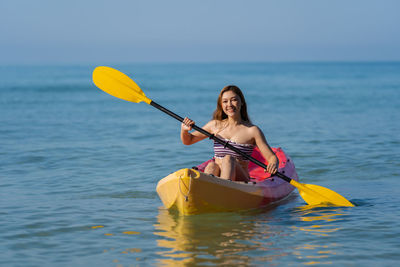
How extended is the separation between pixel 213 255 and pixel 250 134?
1780 millimetres

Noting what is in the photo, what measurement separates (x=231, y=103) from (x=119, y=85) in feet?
5.33

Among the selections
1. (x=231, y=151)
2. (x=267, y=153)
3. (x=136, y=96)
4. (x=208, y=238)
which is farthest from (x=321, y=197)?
(x=136, y=96)

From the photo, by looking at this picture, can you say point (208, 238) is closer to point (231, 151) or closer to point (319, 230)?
point (319, 230)

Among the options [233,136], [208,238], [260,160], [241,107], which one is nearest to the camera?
[208,238]

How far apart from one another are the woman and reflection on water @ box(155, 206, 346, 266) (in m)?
0.50

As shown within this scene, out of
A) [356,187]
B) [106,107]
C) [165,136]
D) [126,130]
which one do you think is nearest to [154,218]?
[356,187]

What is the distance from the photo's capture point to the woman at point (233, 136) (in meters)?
5.99

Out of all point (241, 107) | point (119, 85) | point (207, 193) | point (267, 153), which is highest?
point (119, 85)

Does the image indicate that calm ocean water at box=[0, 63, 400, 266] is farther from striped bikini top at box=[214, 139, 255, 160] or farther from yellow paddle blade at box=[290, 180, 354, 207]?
striped bikini top at box=[214, 139, 255, 160]

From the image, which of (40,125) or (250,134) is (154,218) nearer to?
(250,134)

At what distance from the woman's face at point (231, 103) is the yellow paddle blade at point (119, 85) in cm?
123

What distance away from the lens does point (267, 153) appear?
19.9ft

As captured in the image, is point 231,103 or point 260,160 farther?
point 260,160

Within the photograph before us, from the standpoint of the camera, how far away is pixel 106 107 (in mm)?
23078
